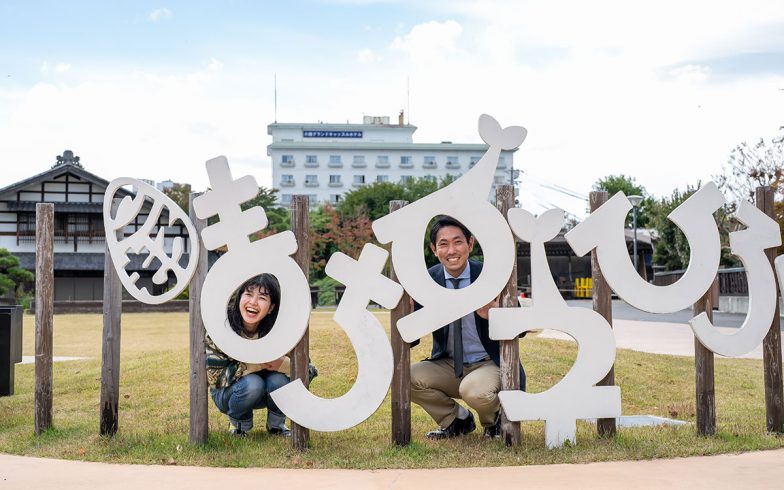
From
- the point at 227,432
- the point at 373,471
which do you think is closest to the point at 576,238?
the point at 373,471

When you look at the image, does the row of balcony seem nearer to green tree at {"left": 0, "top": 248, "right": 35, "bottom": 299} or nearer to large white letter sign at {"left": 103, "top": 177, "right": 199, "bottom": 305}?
green tree at {"left": 0, "top": 248, "right": 35, "bottom": 299}

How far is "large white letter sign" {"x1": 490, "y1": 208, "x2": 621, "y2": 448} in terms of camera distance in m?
5.80

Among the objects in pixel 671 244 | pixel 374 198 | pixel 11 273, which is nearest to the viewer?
pixel 11 273

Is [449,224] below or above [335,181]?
below

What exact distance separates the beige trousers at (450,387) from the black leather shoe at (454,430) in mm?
52

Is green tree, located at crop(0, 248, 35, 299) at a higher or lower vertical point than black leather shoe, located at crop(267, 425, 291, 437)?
higher

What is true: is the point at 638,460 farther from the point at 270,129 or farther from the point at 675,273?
the point at 270,129

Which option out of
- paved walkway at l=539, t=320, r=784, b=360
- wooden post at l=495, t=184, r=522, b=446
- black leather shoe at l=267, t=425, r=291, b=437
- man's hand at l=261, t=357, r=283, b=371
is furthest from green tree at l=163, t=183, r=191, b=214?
wooden post at l=495, t=184, r=522, b=446

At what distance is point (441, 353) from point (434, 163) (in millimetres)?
75739

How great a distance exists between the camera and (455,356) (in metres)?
6.07

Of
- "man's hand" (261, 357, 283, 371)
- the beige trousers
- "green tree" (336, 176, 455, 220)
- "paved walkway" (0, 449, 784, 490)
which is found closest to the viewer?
"paved walkway" (0, 449, 784, 490)

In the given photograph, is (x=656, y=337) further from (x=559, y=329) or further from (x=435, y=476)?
(x=435, y=476)

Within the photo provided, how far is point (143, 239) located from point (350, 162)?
76362 mm

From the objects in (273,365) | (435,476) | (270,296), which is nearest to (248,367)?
(273,365)
